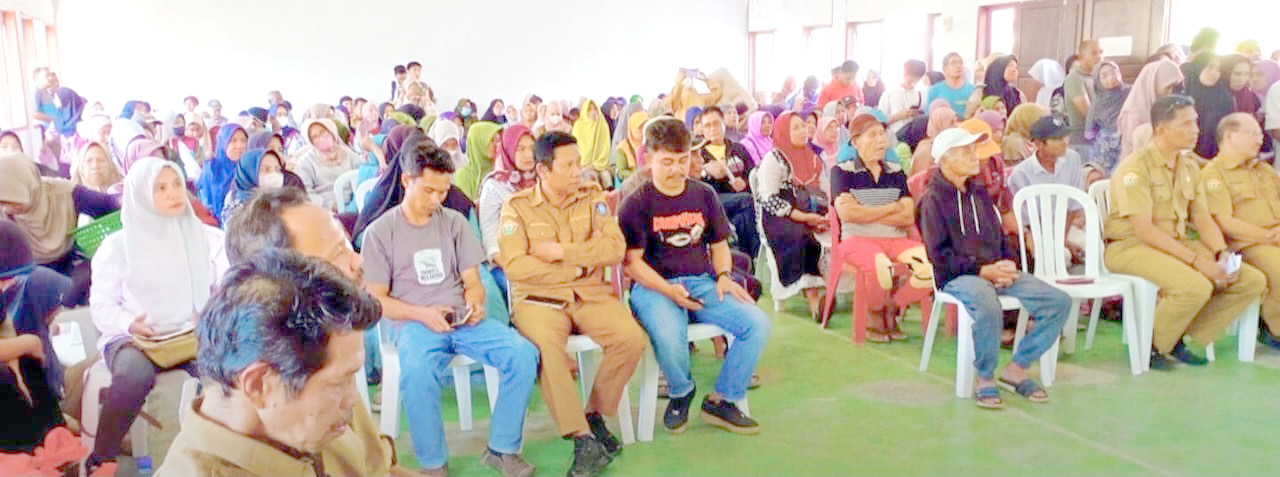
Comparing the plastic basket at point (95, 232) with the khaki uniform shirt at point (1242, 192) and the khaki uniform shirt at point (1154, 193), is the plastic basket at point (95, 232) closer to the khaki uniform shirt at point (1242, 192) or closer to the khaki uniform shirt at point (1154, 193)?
the khaki uniform shirt at point (1154, 193)

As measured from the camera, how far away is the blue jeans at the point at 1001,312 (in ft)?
10.8

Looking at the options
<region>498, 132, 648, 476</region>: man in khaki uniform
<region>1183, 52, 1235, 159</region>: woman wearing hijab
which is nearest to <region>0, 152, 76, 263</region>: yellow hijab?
<region>498, 132, 648, 476</region>: man in khaki uniform

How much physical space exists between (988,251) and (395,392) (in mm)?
2200

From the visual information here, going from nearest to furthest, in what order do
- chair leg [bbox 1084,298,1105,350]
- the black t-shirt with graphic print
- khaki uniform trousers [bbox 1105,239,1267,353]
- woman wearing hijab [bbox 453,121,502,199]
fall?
1. the black t-shirt with graphic print
2. khaki uniform trousers [bbox 1105,239,1267,353]
3. chair leg [bbox 1084,298,1105,350]
4. woman wearing hijab [bbox 453,121,502,199]

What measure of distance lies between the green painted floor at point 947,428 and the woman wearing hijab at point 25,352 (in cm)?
101

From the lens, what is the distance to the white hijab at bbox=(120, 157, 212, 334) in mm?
2791

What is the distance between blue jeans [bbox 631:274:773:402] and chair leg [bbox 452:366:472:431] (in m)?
0.61

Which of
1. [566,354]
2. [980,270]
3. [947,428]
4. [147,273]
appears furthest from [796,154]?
[147,273]

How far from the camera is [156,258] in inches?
111

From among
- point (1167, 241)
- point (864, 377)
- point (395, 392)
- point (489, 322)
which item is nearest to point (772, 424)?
point (864, 377)

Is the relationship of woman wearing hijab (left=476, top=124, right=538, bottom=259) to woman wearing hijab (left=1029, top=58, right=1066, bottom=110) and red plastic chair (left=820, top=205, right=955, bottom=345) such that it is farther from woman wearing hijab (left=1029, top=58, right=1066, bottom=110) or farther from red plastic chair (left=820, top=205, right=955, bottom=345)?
woman wearing hijab (left=1029, top=58, right=1066, bottom=110)

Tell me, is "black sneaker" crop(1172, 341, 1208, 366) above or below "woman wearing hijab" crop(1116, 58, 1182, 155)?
below

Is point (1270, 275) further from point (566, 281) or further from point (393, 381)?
point (393, 381)

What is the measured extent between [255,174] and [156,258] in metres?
1.62
